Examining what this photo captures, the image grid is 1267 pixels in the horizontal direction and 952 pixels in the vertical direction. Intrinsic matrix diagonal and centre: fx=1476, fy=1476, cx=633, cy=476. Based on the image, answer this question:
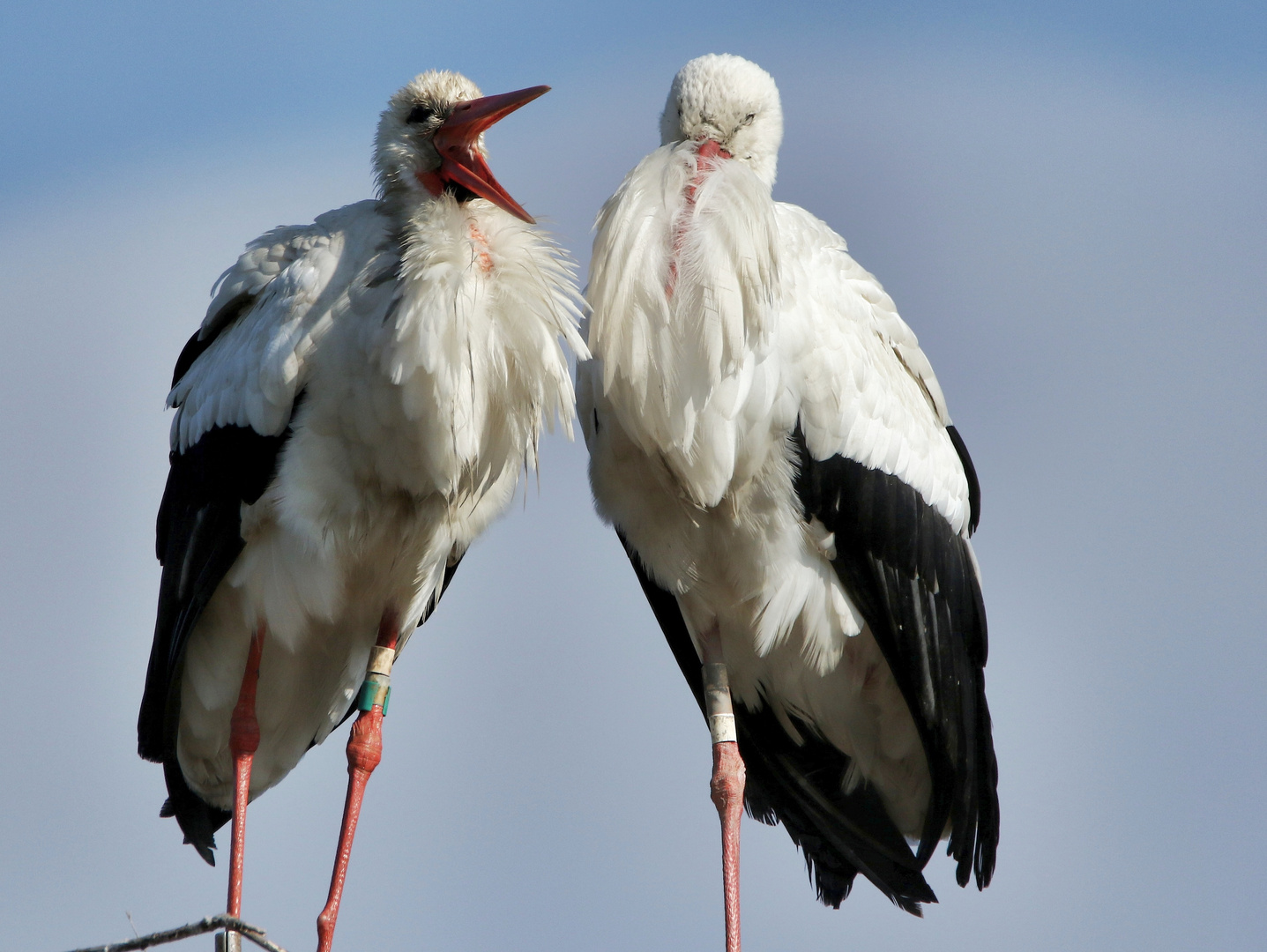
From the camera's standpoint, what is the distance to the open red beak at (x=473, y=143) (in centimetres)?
402

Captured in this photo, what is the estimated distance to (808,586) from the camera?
420cm

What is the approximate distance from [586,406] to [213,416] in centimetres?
105

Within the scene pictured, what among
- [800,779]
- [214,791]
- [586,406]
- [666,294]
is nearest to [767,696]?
[800,779]

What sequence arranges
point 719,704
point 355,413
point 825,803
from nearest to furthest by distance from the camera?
point 355,413
point 719,704
point 825,803

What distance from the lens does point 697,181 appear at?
3990mm

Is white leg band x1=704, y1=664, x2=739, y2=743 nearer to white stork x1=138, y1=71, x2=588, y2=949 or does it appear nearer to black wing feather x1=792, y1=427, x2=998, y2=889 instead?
black wing feather x1=792, y1=427, x2=998, y2=889

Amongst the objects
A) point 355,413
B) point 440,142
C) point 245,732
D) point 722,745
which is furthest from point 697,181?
point 245,732

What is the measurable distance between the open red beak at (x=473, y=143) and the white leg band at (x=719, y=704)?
1.49 metres

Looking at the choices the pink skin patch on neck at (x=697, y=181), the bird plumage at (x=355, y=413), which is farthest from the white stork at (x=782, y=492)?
the bird plumage at (x=355, y=413)

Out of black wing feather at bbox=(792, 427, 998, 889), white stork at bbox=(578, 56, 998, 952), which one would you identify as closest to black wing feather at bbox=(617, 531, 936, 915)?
white stork at bbox=(578, 56, 998, 952)

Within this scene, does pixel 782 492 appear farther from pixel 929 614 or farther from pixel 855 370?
pixel 929 614

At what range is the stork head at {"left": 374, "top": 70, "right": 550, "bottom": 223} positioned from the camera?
4047 mm

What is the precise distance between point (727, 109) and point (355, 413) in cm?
137

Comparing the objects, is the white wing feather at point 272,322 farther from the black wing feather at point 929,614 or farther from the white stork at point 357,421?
the black wing feather at point 929,614
